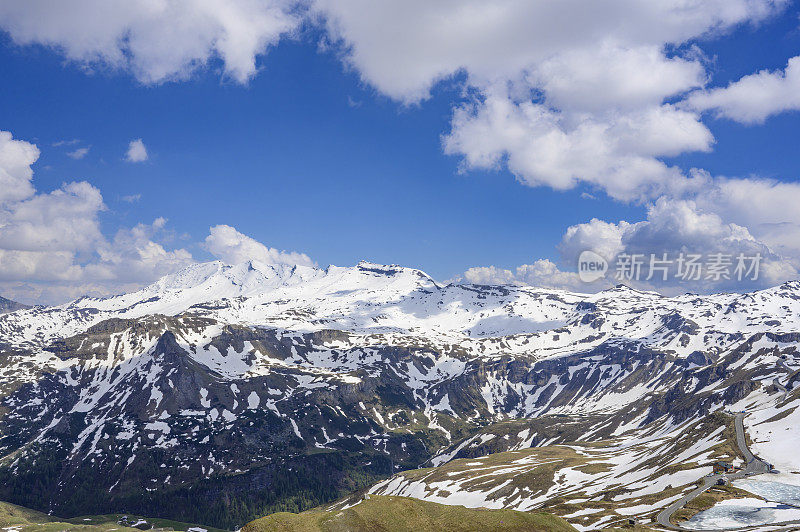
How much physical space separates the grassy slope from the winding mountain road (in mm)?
22734

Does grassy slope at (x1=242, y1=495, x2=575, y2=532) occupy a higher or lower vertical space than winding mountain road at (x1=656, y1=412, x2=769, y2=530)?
higher

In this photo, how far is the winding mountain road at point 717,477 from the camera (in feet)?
308

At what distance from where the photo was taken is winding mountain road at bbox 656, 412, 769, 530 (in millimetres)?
94006

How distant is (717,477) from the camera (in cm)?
11700

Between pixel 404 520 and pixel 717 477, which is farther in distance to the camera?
pixel 717 477

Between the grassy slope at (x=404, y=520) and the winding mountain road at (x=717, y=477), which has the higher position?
the grassy slope at (x=404, y=520)

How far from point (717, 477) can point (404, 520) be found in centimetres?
8438

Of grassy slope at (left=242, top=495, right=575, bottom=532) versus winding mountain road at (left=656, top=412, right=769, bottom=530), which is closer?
grassy slope at (left=242, top=495, right=575, bottom=532)

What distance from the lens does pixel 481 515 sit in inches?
3300

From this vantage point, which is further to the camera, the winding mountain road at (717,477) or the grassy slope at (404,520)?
the winding mountain road at (717,477)

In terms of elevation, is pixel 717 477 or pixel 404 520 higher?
pixel 404 520

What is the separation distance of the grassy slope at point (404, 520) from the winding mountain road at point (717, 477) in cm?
2273

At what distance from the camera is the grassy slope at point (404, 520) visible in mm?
76688

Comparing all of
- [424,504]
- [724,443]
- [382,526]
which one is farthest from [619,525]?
[724,443]
